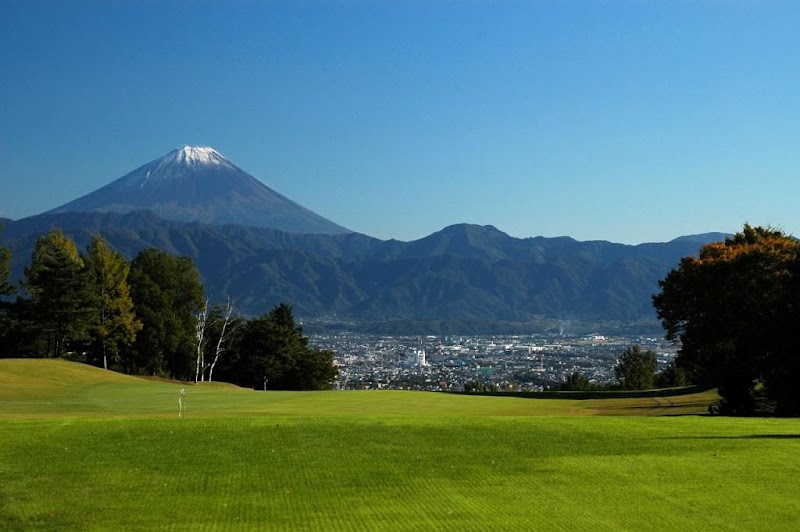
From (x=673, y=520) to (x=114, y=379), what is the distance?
44.2 m

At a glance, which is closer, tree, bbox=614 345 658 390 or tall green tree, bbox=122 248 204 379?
tall green tree, bbox=122 248 204 379

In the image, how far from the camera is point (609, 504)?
15.4 metres

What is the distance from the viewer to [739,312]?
1945 inches

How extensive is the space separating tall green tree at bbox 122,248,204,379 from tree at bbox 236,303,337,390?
547 cm

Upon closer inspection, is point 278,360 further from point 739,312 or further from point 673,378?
point 739,312

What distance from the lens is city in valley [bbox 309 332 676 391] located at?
9875 cm

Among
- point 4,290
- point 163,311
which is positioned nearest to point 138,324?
point 163,311

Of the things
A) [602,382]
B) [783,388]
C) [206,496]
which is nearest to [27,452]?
[206,496]

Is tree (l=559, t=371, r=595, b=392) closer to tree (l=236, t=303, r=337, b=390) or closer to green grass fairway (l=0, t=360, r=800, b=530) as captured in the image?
tree (l=236, t=303, r=337, b=390)

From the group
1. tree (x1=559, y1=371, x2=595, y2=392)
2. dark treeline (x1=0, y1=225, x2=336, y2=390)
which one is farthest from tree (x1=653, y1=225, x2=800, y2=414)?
dark treeline (x1=0, y1=225, x2=336, y2=390)

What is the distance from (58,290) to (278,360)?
25.6m

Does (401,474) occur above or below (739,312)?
A: below

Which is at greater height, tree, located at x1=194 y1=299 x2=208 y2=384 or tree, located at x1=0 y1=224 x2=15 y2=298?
tree, located at x1=0 y1=224 x2=15 y2=298

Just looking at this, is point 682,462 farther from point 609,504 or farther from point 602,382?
point 602,382
